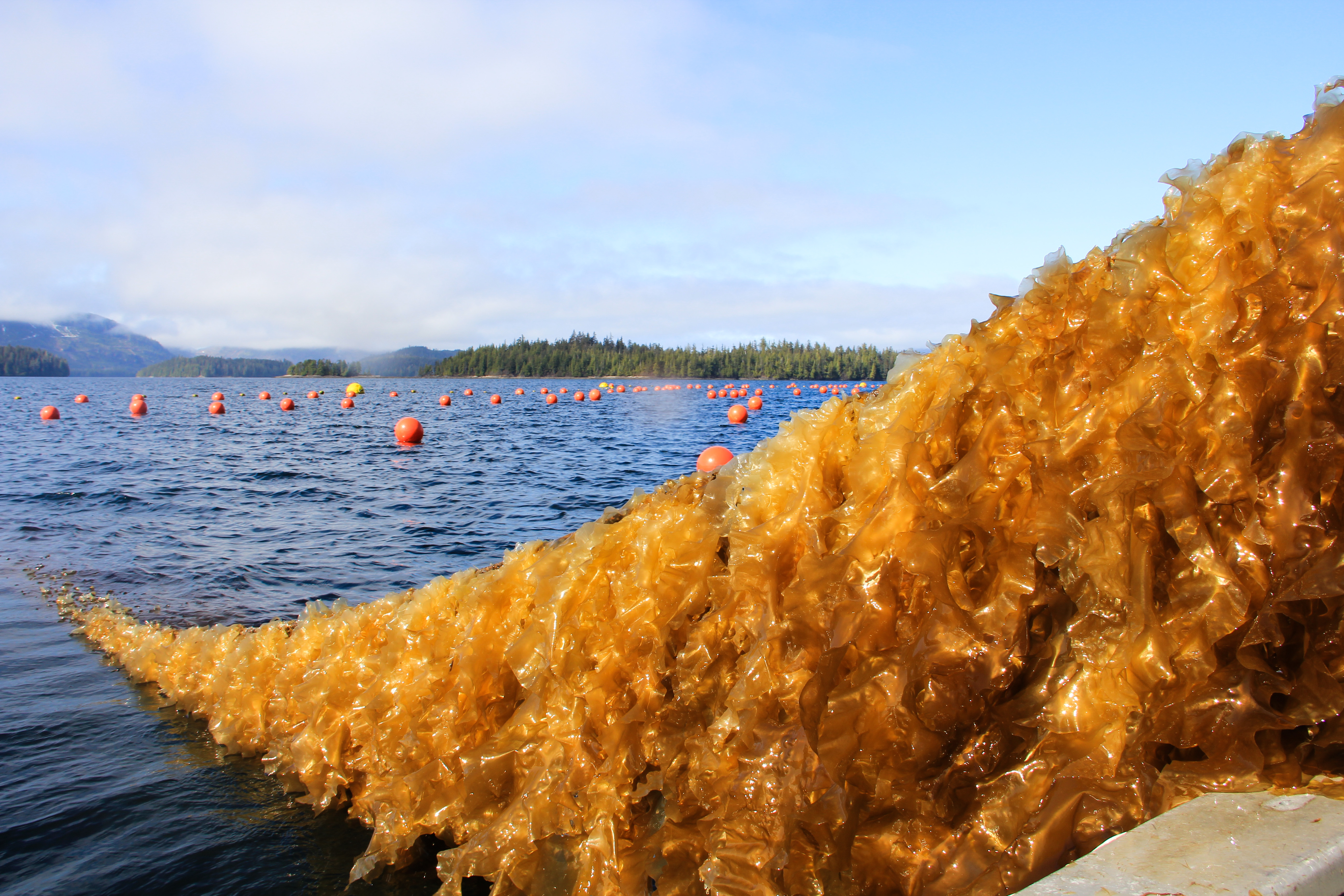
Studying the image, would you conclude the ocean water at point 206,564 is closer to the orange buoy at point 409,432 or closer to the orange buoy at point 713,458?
the orange buoy at point 409,432

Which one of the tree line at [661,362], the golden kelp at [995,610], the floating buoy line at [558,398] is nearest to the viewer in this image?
the golden kelp at [995,610]

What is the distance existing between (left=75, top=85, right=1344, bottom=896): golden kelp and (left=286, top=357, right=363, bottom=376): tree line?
521 feet

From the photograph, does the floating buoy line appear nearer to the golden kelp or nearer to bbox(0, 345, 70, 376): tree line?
the golden kelp

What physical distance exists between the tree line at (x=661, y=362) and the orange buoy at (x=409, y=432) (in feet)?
289

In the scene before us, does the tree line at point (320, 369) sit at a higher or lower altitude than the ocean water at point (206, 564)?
higher

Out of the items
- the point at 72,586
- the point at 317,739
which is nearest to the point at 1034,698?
the point at 317,739

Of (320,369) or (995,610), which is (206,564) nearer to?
(995,610)

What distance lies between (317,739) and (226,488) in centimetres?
1366

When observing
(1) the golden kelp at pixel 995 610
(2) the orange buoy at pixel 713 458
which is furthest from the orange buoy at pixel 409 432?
(1) the golden kelp at pixel 995 610

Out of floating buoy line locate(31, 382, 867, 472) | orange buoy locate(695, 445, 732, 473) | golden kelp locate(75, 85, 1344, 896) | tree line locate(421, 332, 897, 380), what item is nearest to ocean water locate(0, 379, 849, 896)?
floating buoy line locate(31, 382, 867, 472)

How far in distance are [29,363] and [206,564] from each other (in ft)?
776

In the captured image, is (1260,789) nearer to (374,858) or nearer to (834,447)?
(834,447)

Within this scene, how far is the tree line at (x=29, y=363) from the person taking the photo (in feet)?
590

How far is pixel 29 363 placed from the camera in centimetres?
18438
